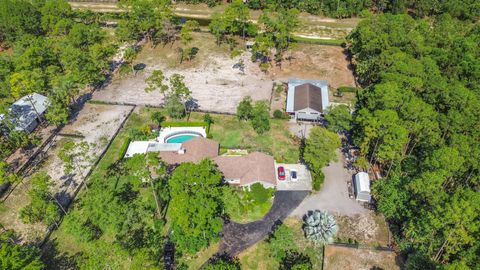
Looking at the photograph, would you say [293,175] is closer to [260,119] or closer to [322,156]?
[322,156]

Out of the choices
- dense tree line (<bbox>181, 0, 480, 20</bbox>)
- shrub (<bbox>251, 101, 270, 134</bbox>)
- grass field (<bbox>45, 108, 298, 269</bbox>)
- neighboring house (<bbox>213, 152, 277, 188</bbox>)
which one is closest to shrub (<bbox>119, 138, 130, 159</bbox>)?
grass field (<bbox>45, 108, 298, 269</bbox>)

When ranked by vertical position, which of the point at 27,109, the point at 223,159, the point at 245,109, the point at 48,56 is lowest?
the point at 223,159

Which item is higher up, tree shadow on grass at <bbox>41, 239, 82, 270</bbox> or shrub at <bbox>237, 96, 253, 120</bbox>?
shrub at <bbox>237, 96, 253, 120</bbox>

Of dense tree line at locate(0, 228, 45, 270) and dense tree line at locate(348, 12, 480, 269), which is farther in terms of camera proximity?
dense tree line at locate(348, 12, 480, 269)

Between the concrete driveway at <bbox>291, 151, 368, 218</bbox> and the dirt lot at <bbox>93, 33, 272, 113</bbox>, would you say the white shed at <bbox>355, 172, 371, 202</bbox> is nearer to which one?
the concrete driveway at <bbox>291, 151, 368, 218</bbox>

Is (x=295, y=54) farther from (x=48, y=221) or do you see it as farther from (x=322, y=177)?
(x=48, y=221)

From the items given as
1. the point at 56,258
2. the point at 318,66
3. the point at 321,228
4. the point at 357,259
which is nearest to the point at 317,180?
the point at 321,228

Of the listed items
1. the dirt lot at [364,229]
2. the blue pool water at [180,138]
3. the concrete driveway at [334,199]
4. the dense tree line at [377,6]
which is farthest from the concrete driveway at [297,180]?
the dense tree line at [377,6]
